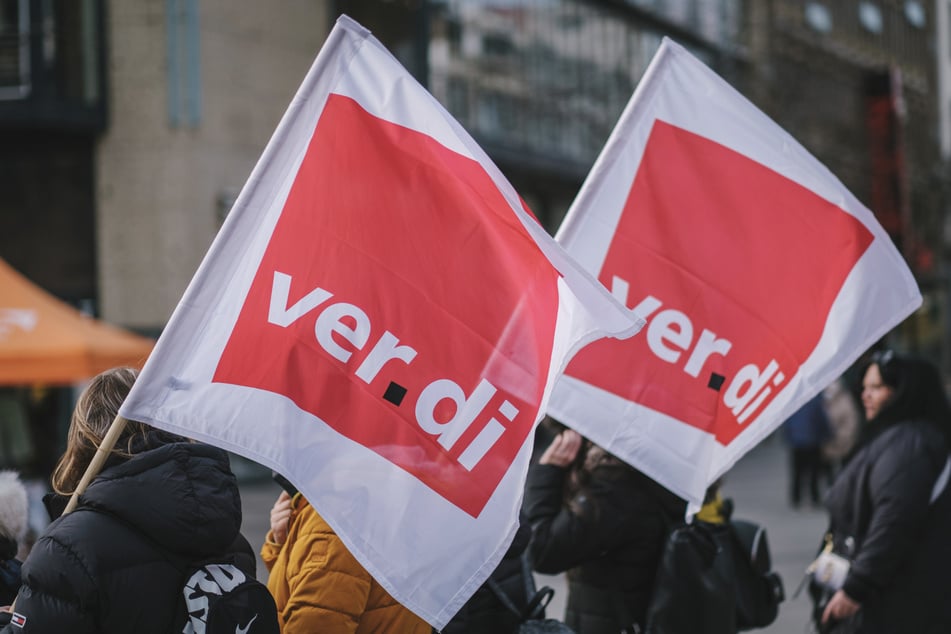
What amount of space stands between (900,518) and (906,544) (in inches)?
3.9

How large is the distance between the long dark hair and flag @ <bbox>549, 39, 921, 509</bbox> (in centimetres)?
51

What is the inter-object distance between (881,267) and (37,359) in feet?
24.3

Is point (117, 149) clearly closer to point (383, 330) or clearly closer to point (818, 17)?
point (383, 330)

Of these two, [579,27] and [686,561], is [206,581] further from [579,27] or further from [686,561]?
[579,27]

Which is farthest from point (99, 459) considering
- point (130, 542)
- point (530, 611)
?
point (530, 611)

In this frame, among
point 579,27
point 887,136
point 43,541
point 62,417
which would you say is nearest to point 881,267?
point 43,541

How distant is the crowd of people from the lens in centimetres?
274

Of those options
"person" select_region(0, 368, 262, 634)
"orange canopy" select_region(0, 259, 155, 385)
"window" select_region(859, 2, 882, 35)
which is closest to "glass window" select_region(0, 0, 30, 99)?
"orange canopy" select_region(0, 259, 155, 385)

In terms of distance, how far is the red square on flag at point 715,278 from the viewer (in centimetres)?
418

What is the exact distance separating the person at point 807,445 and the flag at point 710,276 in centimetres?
1128

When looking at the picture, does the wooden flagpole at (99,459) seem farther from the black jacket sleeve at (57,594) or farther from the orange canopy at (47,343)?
the orange canopy at (47,343)

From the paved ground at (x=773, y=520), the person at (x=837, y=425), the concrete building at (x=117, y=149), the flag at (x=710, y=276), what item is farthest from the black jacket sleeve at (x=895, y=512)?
the concrete building at (x=117, y=149)

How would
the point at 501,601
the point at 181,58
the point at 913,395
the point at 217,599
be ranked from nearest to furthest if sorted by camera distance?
1. the point at 217,599
2. the point at 501,601
3. the point at 913,395
4. the point at 181,58

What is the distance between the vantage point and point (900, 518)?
4621 mm
